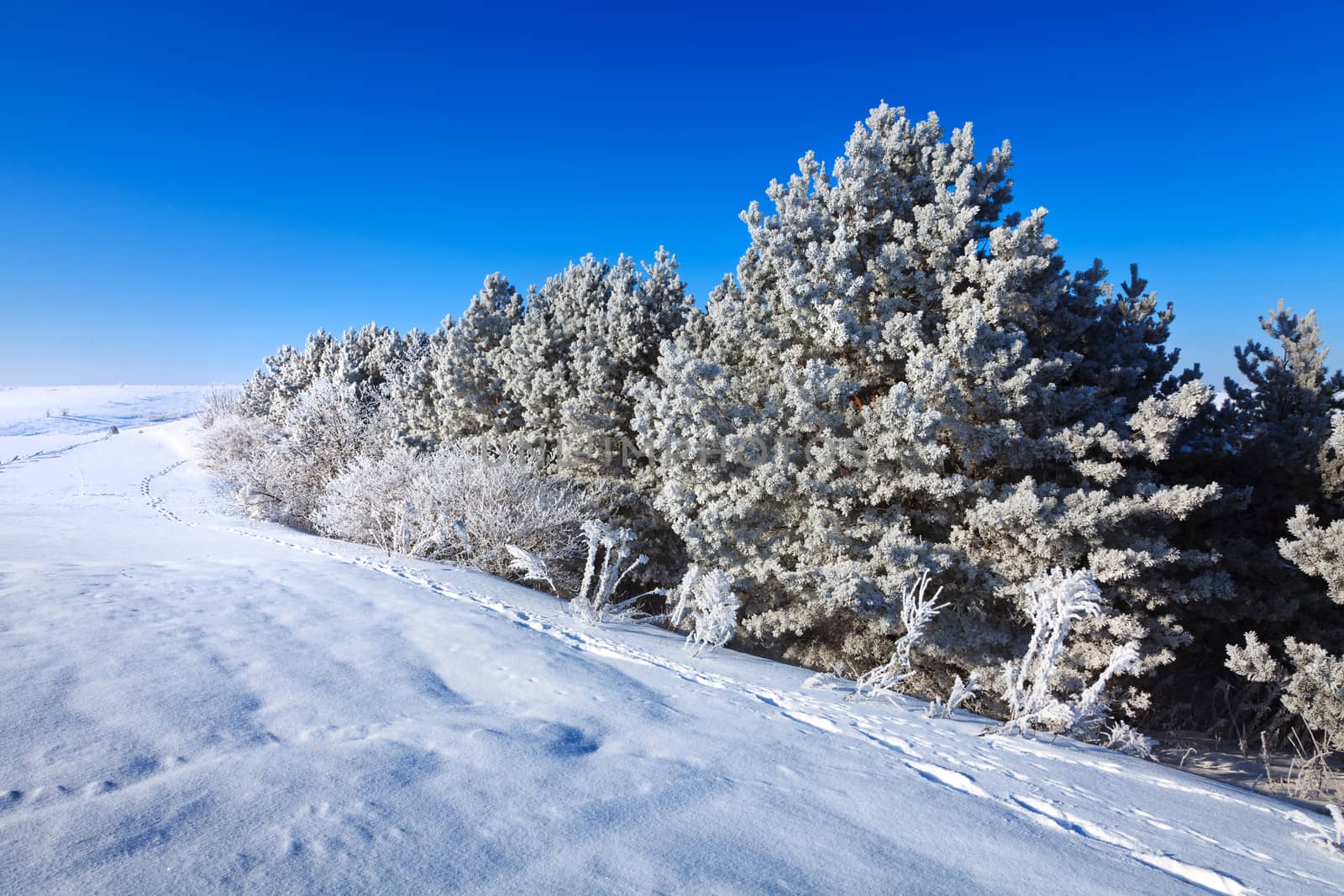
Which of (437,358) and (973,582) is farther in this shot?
(437,358)

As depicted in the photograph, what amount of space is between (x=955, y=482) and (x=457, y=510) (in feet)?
31.4

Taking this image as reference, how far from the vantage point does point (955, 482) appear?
9.27 metres

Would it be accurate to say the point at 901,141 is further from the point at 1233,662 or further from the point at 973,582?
the point at 1233,662

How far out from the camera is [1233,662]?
7.60 metres

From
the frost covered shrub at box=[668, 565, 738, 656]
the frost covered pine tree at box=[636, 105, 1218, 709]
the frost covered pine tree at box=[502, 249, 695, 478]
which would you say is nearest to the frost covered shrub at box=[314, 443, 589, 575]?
the frost covered pine tree at box=[502, 249, 695, 478]

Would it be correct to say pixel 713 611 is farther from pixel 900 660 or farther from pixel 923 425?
pixel 923 425

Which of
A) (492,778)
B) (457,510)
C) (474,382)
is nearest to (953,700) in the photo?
(492,778)

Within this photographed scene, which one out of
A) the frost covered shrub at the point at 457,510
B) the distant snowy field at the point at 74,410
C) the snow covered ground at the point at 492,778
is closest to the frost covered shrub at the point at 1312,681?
the snow covered ground at the point at 492,778

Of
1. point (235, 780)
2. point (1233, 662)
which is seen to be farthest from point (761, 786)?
point (1233, 662)

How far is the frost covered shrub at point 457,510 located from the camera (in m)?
11.6

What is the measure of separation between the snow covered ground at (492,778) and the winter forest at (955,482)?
2.66 meters

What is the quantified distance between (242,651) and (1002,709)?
10.7m

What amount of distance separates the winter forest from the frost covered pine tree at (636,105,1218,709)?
0.17ft

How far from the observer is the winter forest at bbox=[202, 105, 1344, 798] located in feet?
28.3
